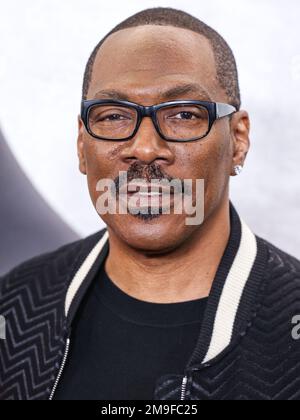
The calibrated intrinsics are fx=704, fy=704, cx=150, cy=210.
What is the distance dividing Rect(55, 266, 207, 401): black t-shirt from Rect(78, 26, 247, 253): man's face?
157mm

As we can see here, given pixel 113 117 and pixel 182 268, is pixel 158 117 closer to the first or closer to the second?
pixel 113 117

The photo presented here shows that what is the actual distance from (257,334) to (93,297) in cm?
40

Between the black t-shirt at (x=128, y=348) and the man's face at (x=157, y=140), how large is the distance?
6.2 inches

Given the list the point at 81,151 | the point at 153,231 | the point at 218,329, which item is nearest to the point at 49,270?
the point at 81,151

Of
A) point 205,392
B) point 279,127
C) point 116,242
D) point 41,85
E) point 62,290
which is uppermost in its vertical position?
point 41,85

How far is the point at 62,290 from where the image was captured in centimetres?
169

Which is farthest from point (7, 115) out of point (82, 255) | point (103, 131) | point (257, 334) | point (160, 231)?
point (257, 334)

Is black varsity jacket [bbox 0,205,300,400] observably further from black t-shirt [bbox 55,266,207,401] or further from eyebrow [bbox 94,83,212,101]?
eyebrow [bbox 94,83,212,101]

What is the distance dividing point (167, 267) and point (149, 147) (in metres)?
0.29

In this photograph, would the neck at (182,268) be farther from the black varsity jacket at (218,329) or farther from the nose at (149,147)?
the nose at (149,147)

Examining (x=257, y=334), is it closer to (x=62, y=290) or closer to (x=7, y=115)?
(x=62, y=290)


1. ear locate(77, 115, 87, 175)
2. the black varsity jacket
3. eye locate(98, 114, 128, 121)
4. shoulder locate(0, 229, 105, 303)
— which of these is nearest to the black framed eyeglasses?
eye locate(98, 114, 128, 121)

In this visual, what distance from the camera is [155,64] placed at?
146 cm

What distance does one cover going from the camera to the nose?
1.39 metres
